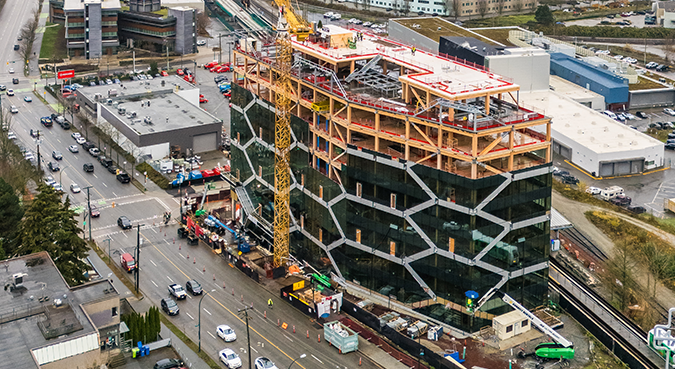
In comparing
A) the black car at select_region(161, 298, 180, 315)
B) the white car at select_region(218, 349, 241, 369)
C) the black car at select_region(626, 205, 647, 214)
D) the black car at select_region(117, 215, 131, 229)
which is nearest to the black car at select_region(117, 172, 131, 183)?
the black car at select_region(117, 215, 131, 229)

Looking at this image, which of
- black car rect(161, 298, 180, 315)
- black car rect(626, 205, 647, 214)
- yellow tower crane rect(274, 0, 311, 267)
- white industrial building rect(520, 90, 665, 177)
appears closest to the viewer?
black car rect(161, 298, 180, 315)

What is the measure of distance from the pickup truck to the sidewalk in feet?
11.9

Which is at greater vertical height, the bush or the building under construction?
the building under construction

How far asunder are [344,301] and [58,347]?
4191cm

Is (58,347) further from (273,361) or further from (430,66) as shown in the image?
(430,66)

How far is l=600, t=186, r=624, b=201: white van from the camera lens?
168 metres

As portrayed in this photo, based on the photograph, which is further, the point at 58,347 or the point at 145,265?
the point at 145,265

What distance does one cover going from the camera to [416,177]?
389 feet

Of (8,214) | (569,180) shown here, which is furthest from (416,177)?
(569,180)

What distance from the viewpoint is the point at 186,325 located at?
124250 mm

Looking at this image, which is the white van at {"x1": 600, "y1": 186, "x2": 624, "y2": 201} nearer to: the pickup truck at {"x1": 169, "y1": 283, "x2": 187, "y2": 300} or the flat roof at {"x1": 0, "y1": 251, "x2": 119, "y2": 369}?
the pickup truck at {"x1": 169, "y1": 283, "x2": 187, "y2": 300}

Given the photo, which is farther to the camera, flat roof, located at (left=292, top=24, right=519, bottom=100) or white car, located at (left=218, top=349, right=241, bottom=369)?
flat roof, located at (left=292, top=24, right=519, bottom=100)

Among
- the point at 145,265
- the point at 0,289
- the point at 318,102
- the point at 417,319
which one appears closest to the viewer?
the point at 0,289

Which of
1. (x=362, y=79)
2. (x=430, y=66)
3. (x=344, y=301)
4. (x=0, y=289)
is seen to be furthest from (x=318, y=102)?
(x=0, y=289)
